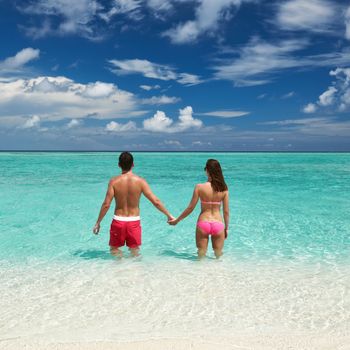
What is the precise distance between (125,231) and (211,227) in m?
1.28

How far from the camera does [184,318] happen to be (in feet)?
12.6

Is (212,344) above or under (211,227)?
under

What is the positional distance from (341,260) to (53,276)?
4.71m

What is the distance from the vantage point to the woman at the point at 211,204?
→ 5.07m

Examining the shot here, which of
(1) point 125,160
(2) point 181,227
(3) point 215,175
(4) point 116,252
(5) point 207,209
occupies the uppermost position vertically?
(1) point 125,160

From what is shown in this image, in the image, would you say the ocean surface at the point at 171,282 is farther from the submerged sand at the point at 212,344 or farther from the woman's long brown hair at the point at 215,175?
the woman's long brown hair at the point at 215,175

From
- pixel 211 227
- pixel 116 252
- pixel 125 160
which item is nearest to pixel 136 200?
pixel 125 160

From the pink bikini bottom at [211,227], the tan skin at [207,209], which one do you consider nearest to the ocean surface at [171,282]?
the tan skin at [207,209]

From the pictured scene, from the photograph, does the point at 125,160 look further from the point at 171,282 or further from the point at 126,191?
the point at 171,282

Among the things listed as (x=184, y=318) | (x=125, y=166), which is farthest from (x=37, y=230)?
(x=184, y=318)

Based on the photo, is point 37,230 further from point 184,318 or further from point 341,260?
point 341,260

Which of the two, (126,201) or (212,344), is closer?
(212,344)

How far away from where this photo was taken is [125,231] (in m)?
5.30

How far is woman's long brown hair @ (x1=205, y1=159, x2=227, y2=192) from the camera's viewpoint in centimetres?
502
